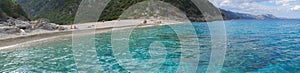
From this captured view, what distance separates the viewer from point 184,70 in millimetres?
18281

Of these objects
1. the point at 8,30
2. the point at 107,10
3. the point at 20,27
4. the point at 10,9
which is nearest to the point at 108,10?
the point at 107,10

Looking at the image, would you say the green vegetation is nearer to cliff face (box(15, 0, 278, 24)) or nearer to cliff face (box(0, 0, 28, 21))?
cliff face (box(15, 0, 278, 24))

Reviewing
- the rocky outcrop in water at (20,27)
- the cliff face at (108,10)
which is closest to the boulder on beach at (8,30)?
the rocky outcrop in water at (20,27)

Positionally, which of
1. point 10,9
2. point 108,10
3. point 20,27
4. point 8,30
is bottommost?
point 8,30

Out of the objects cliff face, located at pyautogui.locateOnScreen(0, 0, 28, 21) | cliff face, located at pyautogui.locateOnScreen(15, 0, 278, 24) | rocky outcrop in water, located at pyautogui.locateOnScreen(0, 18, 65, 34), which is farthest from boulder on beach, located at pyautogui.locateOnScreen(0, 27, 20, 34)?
cliff face, located at pyautogui.locateOnScreen(15, 0, 278, 24)

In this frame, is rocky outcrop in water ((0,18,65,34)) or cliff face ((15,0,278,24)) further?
cliff face ((15,0,278,24))

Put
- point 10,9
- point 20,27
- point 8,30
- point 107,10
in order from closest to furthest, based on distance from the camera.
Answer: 1. point 8,30
2. point 20,27
3. point 10,9
4. point 107,10

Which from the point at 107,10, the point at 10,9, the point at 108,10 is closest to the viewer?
the point at 10,9

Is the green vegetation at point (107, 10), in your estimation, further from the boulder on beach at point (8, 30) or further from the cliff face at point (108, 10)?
the boulder on beach at point (8, 30)

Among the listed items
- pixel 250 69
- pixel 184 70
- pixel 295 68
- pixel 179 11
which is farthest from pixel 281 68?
pixel 179 11

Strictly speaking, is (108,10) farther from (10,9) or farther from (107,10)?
(10,9)

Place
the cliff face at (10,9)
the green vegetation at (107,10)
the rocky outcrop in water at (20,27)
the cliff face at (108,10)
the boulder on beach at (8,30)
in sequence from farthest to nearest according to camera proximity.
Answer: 1. the cliff face at (108,10)
2. the green vegetation at (107,10)
3. the cliff face at (10,9)
4. the rocky outcrop in water at (20,27)
5. the boulder on beach at (8,30)

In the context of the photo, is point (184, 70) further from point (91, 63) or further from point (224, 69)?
point (91, 63)

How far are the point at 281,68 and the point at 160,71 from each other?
343 inches
